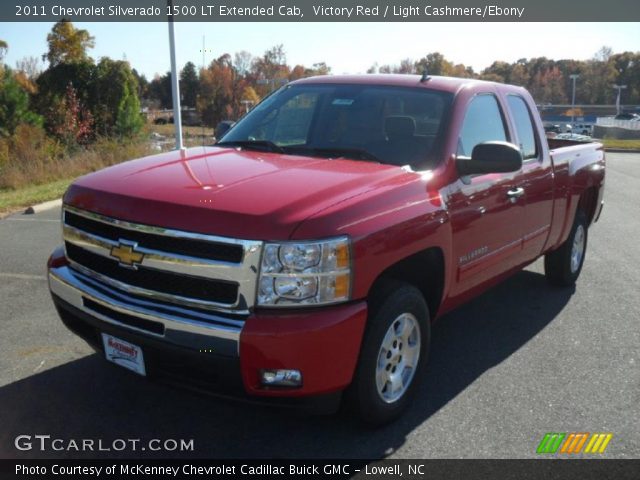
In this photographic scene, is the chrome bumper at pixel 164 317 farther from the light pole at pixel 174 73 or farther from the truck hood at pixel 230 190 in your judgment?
the light pole at pixel 174 73

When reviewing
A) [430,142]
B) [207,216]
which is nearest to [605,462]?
[430,142]

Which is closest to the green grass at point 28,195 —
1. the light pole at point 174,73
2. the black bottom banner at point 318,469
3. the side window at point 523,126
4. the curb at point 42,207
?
the curb at point 42,207

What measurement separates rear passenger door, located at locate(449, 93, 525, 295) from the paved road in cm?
64

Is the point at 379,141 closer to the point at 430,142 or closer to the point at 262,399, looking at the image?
the point at 430,142

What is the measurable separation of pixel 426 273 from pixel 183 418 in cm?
168

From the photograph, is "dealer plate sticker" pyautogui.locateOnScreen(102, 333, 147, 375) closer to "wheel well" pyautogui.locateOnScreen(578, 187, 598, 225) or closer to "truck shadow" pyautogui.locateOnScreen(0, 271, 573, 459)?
"truck shadow" pyautogui.locateOnScreen(0, 271, 573, 459)

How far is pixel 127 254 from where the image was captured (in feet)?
10.3

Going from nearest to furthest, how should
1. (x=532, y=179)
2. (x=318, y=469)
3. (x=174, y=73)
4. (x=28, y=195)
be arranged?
(x=318, y=469)
(x=532, y=179)
(x=28, y=195)
(x=174, y=73)

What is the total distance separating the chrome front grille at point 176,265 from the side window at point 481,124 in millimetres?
1912

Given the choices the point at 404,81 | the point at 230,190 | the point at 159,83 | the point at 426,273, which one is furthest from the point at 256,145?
the point at 159,83

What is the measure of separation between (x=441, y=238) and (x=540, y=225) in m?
1.80

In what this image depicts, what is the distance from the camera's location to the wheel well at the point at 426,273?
3588 mm

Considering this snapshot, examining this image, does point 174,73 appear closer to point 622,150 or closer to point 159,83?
point 622,150

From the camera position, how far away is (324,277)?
290 cm
